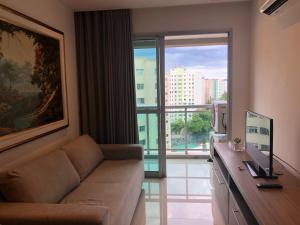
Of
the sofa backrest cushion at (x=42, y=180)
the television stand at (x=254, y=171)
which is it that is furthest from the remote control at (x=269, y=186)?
the sofa backrest cushion at (x=42, y=180)

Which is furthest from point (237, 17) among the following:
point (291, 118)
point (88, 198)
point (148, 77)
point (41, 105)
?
point (88, 198)

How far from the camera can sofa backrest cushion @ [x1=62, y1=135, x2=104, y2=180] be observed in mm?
2918

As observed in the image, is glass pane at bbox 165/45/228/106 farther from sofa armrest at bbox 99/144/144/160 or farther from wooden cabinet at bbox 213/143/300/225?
wooden cabinet at bbox 213/143/300/225

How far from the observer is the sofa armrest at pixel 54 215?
173 cm

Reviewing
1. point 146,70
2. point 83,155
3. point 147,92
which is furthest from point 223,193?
point 146,70

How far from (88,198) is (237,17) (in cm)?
315

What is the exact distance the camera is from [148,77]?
3.97 m

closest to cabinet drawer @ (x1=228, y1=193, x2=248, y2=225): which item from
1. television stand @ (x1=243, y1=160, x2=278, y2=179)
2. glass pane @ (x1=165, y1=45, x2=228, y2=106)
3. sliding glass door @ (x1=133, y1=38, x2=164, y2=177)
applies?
television stand @ (x1=243, y1=160, x2=278, y2=179)

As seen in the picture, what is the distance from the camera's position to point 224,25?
376 centimetres

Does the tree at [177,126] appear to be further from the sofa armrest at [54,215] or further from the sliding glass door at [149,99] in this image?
the sofa armrest at [54,215]

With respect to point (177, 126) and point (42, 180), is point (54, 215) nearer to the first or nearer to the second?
point (42, 180)

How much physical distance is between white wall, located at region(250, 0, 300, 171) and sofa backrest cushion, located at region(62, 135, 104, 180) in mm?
2143

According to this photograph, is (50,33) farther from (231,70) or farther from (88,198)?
(231,70)

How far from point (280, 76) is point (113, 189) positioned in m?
2.06
